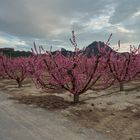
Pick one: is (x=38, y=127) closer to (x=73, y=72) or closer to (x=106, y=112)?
(x=106, y=112)

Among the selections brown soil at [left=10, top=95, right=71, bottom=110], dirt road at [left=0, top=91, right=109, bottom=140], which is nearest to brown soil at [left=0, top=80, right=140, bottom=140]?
brown soil at [left=10, top=95, right=71, bottom=110]

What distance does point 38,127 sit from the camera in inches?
374

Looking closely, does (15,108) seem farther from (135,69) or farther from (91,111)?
(135,69)

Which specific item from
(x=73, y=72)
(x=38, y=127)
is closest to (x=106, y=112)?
(x=73, y=72)

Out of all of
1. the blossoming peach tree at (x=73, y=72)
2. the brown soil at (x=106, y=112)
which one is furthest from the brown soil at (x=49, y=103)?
the blossoming peach tree at (x=73, y=72)

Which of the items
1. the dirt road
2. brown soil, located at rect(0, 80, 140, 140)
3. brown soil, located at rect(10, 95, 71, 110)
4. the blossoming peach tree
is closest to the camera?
the dirt road

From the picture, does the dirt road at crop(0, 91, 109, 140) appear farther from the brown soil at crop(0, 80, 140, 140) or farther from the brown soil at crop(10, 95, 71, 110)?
the brown soil at crop(10, 95, 71, 110)

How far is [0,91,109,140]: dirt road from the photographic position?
8.43 meters

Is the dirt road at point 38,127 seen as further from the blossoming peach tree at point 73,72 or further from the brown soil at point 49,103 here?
the blossoming peach tree at point 73,72

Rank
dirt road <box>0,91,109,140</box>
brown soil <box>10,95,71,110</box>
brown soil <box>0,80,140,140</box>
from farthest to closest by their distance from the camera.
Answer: brown soil <box>10,95,71,110</box> → brown soil <box>0,80,140,140</box> → dirt road <box>0,91,109,140</box>

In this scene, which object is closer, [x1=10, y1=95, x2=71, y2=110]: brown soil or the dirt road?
the dirt road

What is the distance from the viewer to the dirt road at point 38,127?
27.7ft

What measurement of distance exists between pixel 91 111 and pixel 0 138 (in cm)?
494

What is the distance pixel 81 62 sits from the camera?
15.0 m
